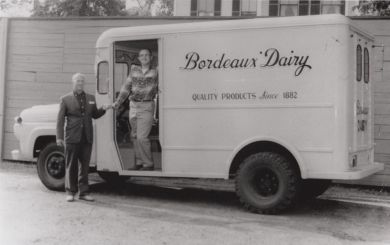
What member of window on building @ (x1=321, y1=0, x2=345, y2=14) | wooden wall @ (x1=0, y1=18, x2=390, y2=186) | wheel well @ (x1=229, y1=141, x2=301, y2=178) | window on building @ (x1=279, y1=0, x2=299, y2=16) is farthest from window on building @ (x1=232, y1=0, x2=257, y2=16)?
wheel well @ (x1=229, y1=141, x2=301, y2=178)

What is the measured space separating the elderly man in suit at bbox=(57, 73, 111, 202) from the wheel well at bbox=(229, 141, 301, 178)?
2051mm

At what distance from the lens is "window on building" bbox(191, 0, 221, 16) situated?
96.2 ft

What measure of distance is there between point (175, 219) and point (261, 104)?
1.85m

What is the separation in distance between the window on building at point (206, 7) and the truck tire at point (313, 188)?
22.1 metres

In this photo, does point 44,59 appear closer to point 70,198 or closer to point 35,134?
point 35,134

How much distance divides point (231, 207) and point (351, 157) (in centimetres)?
185

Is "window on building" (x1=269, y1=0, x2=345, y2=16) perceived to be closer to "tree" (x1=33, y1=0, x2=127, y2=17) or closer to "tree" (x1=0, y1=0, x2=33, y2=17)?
"tree" (x1=0, y1=0, x2=33, y2=17)

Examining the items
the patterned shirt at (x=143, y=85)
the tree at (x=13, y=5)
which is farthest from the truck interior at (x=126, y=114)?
the tree at (x=13, y=5)

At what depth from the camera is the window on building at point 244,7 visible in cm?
2863

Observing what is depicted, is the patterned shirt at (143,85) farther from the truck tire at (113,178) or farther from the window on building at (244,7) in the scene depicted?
the window on building at (244,7)

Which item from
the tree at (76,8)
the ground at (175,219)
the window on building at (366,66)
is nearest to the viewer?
the ground at (175,219)

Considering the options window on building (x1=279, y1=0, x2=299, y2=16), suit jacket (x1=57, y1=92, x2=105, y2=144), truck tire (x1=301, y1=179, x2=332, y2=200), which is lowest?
truck tire (x1=301, y1=179, x2=332, y2=200)

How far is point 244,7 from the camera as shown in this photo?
94.8ft

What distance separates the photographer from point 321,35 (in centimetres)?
684
